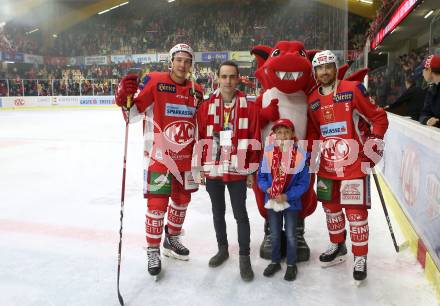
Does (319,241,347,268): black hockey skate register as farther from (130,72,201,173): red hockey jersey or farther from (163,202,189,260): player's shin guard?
(130,72,201,173): red hockey jersey

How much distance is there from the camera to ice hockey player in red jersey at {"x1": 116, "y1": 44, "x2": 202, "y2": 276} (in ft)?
7.99

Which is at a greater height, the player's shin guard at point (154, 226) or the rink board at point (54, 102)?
the rink board at point (54, 102)

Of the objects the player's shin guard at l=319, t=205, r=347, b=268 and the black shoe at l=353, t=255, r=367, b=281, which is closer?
the black shoe at l=353, t=255, r=367, b=281

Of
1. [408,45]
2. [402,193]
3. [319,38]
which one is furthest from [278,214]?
[319,38]

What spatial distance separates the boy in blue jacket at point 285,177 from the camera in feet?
7.56

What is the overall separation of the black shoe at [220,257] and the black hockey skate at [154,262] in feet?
1.10

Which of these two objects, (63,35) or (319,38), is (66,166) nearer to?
(319,38)

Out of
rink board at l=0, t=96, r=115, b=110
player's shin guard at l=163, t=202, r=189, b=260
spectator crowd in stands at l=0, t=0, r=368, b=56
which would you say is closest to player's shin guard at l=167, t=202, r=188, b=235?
player's shin guard at l=163, t=202, r=189, b=260

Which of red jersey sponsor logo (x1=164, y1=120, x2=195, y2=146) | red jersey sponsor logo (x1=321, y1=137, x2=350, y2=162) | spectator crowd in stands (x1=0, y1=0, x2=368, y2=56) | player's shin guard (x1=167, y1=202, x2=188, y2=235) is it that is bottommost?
player's shin guard (x1=167, y1=202, x2=188, y2=235)

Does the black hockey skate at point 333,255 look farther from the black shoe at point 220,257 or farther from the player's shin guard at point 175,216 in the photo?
the player's shin guard at point 175,216

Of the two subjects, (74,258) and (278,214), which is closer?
(278,214)

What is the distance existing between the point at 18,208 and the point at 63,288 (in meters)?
1.83

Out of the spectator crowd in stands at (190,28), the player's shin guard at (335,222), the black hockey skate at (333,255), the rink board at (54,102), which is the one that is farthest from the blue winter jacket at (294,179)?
the spectator crowd in stands at (190,28)

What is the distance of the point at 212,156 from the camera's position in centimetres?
236
